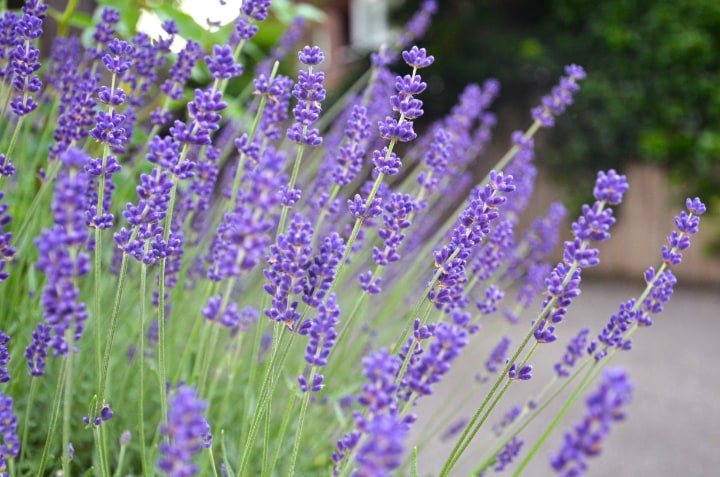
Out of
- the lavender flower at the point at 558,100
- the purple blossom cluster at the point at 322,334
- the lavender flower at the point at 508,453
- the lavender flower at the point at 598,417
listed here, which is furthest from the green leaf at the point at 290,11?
the lavender flower at the point at 598,417

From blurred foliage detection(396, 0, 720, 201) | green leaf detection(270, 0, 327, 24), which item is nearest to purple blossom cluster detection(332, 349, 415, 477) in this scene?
green leaf detection(270, 0, 327, 24)

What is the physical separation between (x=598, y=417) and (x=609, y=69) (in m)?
9.70

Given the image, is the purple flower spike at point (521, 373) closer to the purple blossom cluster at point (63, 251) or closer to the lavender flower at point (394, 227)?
the lavender flower at point (394, 227)

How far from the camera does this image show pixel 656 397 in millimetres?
5508

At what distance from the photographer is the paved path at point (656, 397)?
4.21m

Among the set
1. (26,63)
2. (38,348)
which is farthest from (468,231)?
(26,63)

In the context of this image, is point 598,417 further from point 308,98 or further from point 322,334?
point 308,98

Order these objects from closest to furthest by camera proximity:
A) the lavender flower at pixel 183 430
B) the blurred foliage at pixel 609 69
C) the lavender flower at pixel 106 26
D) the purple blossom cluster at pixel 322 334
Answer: the lavender flower at pixel 183 430
the purple blossom cluster at pixel 322 334
the lavender flower at pixel 106 26
the blurred foliage at pixel 609 69

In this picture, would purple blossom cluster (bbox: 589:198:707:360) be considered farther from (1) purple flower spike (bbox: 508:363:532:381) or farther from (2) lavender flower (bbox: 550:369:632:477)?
(2) lavender flower (bbox: 550:369:632:477)

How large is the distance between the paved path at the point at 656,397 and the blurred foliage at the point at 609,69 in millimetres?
2104

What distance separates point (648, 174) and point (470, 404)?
5813 millimetres

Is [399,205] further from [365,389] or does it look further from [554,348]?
[554,348]

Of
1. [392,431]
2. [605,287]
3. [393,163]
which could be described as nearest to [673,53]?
[605,287]

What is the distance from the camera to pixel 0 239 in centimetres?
110
